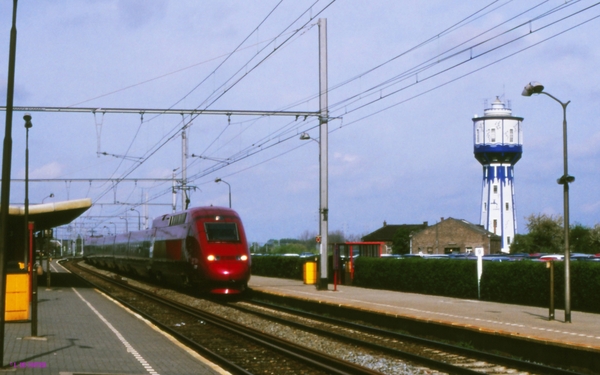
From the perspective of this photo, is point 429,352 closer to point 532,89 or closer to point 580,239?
point 532,89

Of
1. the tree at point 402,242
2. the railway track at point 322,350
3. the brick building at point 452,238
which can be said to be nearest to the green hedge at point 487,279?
the railway track at point 322,350

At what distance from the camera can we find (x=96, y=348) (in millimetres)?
16000

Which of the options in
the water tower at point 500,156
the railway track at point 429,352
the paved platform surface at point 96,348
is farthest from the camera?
the water tower at point 500,156

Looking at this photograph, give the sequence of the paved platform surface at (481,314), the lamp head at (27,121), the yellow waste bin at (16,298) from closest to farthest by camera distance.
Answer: the paved platform surface at (481,314), the yellow waste bin at (16,298), the lamp head at (27,121)

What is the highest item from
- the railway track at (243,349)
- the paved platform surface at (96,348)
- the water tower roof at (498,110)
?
the water tower roof at (498,110)

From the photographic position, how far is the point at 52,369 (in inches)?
513

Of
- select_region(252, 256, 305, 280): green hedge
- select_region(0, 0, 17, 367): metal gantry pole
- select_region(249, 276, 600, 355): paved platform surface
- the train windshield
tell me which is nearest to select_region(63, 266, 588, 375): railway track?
select_region(249, 276, 600, 355): paved platform surface

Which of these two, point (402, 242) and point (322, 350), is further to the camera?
point (402, 242)

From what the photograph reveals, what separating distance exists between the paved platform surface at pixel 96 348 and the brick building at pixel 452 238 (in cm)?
7536

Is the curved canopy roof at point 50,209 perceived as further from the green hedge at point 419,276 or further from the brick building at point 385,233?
the brick building at point 385,233

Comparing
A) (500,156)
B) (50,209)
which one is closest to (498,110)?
(500,156)

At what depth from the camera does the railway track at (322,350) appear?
14.6m

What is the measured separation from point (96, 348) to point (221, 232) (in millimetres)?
15589

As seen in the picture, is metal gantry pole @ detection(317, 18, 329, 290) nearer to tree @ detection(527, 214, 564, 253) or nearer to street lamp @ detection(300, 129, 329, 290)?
street lamp @ detection(300, 129, 329, 290)
